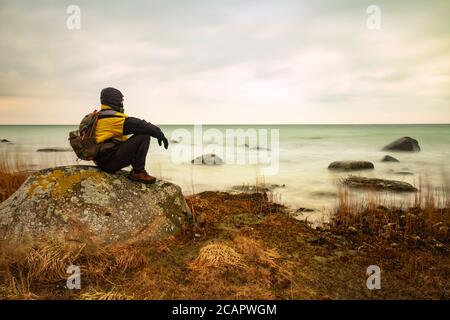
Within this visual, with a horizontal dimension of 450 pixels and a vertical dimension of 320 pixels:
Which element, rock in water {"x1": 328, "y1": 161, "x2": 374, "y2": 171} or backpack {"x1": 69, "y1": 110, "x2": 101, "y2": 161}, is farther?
rock in water {"x1": 328, "y1": 161, "x2": 374, "y2": 171}

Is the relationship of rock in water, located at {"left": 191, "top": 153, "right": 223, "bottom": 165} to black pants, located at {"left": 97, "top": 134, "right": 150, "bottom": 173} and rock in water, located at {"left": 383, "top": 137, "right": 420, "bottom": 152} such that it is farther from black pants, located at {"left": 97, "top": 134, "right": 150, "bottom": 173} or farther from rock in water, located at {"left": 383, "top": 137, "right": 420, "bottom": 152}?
rock in water, located at {"left": 383, "top": 137, "right": 420, "bottom": 152}

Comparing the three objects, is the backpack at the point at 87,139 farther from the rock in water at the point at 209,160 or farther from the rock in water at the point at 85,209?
the rock in water at the point at 209,160

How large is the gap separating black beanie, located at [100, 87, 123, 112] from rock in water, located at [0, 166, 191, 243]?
4.00ft

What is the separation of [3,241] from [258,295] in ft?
12.6

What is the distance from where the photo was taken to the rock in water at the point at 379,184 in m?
10.4

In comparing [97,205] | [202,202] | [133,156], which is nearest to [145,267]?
[97,205]

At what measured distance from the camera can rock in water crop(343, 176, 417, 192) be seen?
34.2 ft

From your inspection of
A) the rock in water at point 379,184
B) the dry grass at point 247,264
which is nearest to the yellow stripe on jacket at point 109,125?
the dry grass at point 247,264

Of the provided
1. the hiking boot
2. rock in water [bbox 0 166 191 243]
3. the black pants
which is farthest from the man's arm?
rock in water [bbox 0 166 191 243]

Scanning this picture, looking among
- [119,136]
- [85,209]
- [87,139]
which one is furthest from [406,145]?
[85,209]

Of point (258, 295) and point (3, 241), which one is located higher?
point (3, 241)
